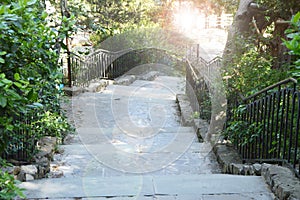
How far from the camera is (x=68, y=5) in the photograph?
6574mm

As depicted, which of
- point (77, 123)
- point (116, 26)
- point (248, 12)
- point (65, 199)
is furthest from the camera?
point (116, 26)

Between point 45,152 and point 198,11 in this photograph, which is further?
point 198,11

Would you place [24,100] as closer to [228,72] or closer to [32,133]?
[32,133]

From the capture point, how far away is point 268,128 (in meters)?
3.48

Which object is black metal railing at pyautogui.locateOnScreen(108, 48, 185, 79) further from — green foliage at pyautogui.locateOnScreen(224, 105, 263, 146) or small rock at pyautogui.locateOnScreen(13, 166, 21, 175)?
small rock at pyautogui.locateOnScreen(13, 166, 21, 175)

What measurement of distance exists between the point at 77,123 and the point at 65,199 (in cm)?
419

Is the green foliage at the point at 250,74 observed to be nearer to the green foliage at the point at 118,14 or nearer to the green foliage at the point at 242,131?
the green foliage at the point at 242,131

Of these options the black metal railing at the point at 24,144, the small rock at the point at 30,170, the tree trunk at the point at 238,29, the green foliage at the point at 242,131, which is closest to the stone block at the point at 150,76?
the tree trunk at the point at 238,29

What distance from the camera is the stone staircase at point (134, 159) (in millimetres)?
2857

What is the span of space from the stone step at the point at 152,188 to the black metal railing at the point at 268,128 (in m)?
0.43

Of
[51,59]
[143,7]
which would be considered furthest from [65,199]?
[143,7]

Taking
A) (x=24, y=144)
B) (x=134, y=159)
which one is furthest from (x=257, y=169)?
(x=24, y=144)

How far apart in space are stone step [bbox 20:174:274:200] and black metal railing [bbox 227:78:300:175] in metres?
0.43

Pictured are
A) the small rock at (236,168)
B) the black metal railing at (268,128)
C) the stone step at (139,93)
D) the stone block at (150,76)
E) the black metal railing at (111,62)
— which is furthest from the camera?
the stone block at (150,76)
